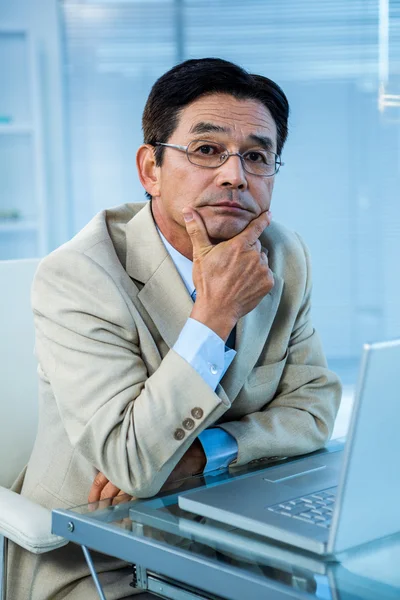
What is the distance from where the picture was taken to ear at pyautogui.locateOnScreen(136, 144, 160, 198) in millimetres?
1597

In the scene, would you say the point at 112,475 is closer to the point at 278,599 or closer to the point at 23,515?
the point at 23,515

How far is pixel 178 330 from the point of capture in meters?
1.47

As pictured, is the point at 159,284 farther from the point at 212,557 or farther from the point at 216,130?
the point at 212,557

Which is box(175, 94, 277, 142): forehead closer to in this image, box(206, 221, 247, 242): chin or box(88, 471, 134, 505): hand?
box(206, 221, 247, 242): chin

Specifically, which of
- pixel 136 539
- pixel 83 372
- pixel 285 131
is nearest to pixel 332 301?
pixel 285 131

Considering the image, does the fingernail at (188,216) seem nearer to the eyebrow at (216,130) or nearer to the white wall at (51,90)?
the eyebrow at (216,130)

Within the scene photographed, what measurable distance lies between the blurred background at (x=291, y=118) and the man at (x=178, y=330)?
Result: 3143mm

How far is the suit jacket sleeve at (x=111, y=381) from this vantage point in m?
1.24

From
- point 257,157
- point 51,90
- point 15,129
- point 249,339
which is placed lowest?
point 249,339

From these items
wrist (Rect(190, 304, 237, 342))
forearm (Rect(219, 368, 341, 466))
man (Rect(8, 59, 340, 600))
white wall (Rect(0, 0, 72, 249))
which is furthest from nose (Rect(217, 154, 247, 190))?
white wall (Rect(0, 0, 72, 249))

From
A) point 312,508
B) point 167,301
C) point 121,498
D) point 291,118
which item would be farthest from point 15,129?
point 312,508

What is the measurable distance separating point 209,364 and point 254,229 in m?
0.33

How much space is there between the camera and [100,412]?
1.28m

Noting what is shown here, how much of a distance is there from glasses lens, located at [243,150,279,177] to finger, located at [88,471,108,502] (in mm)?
597
